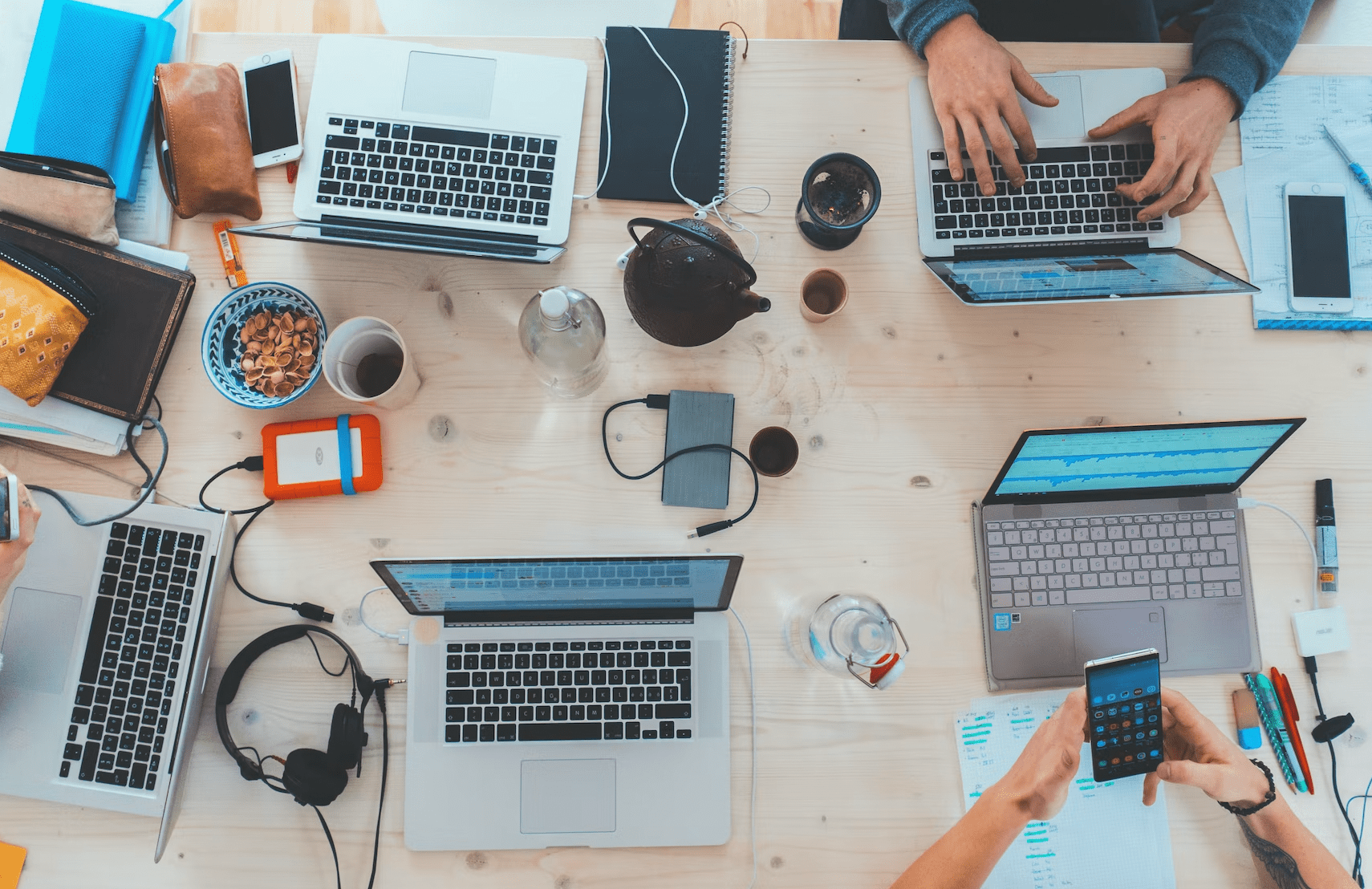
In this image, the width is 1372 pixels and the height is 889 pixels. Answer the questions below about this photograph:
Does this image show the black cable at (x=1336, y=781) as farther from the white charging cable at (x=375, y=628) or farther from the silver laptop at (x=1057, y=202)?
the white charging cable at (x=375, y=628)

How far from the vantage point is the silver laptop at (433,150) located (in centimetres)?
104

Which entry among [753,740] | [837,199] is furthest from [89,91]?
[753,740]

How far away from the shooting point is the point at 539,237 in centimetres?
105

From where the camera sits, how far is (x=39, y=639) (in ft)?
3.11

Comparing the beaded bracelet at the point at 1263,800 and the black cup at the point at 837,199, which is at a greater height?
the black cup at the point at 837,199

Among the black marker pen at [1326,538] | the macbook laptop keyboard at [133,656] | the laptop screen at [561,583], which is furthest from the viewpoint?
the black marker pen at [1326,538]

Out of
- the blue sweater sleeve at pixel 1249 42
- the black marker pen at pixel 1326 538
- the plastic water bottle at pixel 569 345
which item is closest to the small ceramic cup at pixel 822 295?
the plastic water bottle at pixel 569 345

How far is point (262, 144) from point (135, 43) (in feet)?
0.74

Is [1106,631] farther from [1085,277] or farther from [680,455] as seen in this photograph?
[680,455]

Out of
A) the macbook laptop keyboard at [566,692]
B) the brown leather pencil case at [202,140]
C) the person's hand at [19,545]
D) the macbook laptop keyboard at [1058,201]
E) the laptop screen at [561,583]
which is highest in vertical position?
the brown leather pencil case at [202,140]

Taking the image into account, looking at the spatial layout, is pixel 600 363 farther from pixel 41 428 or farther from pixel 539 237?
pixel 41 428

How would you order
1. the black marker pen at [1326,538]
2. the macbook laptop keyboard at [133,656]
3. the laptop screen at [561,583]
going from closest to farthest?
the laptop screen at [561,583] < the macbook laptop keyboard at [133,656] < the black marker pen at [1326,538]

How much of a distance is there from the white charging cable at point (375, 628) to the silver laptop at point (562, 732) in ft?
0.08

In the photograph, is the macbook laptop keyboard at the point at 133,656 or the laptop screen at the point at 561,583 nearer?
the laptop screen at the point at 561,583
